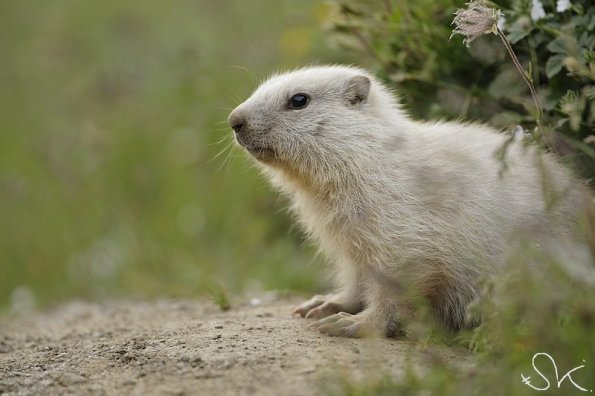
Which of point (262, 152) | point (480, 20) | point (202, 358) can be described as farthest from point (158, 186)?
point (480, 20)

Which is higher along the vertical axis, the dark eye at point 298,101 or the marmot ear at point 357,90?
the dark eye at point 298,101

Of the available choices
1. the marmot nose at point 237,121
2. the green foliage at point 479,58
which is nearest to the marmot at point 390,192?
the marmot nose at point 237,121

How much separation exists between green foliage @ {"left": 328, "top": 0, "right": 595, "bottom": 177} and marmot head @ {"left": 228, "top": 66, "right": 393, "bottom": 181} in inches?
17.9

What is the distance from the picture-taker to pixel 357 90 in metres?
4.77

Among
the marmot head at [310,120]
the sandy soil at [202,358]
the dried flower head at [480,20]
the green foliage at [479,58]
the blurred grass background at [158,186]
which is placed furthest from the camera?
the blurred grass background at [158,186]

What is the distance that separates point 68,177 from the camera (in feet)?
27.0

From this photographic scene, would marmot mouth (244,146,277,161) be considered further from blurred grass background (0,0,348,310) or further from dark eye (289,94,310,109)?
blurred grass background (0,0,348,310)

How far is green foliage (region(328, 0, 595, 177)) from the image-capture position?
432cm

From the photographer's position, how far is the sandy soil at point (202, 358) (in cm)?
325

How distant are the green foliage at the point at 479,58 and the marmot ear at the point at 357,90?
1.28ft

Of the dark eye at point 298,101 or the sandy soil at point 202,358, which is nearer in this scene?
the sandy soil at point 202,358

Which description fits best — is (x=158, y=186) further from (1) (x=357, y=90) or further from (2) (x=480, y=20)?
(2) (x=480, y=20)

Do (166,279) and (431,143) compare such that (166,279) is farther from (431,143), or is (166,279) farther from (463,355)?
(463,355)

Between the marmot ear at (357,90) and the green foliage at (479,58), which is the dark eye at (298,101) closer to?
the marmot ear at (357,90)
